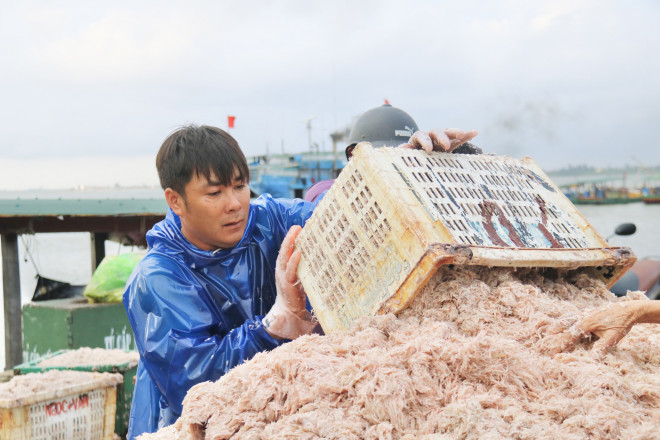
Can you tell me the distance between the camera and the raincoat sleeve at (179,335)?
1.92 m

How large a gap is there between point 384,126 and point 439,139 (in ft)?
8.06

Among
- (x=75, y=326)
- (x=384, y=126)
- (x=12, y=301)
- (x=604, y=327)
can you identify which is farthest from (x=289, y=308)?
(x=12, y=301)

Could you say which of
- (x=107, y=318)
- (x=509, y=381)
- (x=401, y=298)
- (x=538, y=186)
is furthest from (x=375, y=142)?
(x=107, y=318)

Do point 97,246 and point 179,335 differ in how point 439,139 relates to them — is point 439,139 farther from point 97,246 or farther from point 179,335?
point 97,246

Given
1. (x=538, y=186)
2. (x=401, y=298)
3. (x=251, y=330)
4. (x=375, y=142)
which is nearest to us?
(x=401, y=298)

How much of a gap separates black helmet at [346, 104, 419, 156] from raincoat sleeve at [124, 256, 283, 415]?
2568 mm

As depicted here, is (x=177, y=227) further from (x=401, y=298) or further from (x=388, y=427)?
(x=388, y=427)

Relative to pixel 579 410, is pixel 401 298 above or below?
above

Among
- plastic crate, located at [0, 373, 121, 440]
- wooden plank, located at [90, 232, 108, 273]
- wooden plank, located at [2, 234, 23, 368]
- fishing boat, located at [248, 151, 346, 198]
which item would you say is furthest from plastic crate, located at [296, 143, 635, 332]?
fishing boat, located at [248, 151, 346, 198]

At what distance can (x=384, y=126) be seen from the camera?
4500 millimetres

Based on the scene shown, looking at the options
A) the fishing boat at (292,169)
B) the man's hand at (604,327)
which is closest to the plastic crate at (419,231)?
the man's hand at (604,327)

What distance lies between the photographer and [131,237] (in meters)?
7.29

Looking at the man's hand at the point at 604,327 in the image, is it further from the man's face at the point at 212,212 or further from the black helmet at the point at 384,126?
the black helmet at the point at 384,126

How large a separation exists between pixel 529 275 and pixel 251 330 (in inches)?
37.1
